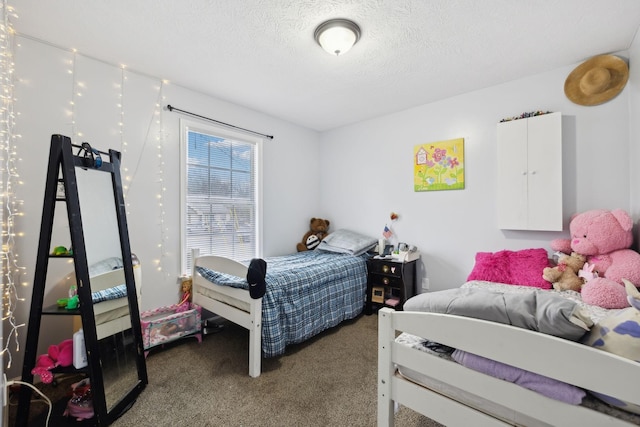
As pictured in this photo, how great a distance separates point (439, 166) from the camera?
3.01 meters

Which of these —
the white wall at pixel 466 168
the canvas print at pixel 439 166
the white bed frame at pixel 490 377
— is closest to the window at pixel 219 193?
the white wall at pixel 466 168

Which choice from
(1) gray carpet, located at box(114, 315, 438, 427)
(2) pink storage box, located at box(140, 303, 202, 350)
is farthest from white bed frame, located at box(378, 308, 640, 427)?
(2) pink storage box, located at box(140, 303, 202, 350)

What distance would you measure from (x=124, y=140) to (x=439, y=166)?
3.06 meters

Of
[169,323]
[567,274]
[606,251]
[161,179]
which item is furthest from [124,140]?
[606,251]

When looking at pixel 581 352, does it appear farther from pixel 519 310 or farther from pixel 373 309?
pixel 373 309

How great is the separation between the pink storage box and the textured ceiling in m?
2.11

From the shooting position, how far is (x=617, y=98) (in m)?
2.13

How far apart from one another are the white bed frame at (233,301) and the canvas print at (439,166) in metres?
2.20

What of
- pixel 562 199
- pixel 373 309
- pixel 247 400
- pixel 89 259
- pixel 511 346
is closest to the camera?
pixel 511 346

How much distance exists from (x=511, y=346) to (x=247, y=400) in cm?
150

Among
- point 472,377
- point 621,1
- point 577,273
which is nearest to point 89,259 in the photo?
point 472,377

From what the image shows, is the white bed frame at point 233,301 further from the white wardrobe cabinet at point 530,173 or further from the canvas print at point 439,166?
the white wardrobe cabinet at point 530,173

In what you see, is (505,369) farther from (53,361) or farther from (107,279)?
(53,361)

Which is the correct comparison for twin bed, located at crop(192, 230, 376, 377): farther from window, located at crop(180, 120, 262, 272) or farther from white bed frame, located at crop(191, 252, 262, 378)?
window, located at crop(180, 120, 262, 272)
